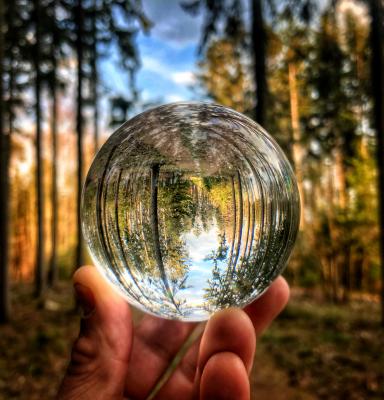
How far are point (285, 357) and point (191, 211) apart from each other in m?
7.37

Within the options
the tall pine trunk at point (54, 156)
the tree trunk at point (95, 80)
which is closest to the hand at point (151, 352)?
the tree trunk at point (95, 80)

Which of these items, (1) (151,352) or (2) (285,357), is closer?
(1) (151,352)

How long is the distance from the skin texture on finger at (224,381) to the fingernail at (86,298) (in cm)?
77

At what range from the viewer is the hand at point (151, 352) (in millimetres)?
1639

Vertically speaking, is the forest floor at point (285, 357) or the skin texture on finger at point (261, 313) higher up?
the skin texture on finger at point (261, 313)

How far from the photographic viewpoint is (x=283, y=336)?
8.77m

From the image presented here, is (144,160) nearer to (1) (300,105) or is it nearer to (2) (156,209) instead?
(2) (156,209)

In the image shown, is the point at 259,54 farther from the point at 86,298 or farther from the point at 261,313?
the point at 86,298

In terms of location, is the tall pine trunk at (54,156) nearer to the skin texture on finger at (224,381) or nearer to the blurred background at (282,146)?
the blurred background at (282,146)

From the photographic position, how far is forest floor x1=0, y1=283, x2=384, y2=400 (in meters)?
6.01

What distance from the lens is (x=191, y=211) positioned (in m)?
1.45

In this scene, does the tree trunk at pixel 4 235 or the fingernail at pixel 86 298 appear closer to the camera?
the fingernail at pixel 86 298

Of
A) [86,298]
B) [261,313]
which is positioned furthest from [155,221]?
[261,313]

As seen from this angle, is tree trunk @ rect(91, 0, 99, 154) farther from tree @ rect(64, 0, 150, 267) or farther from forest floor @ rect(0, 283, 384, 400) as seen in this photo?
forest floor @ rect(0, 283, 384, 400)
